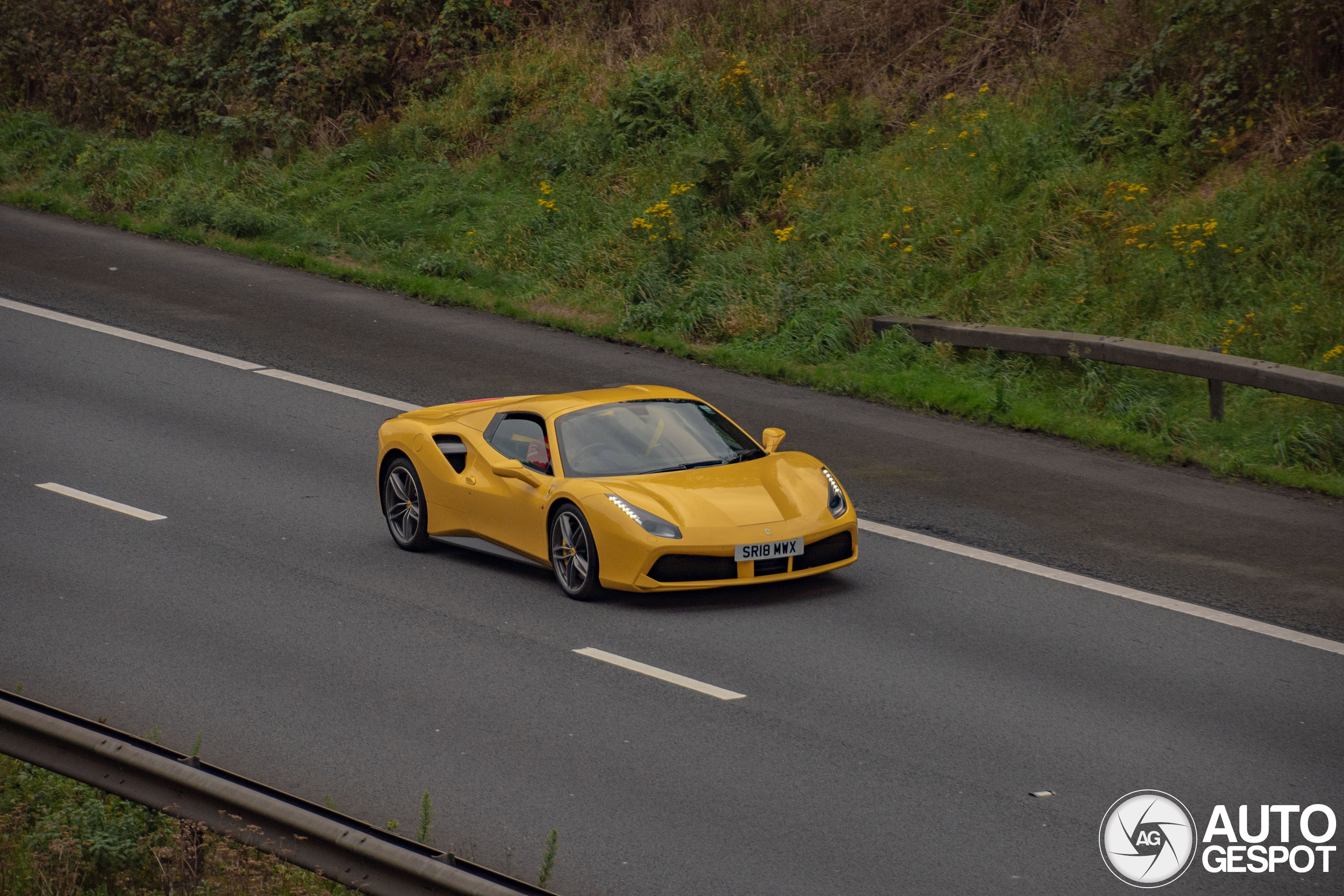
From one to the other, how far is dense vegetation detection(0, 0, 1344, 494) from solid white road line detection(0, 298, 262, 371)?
3449mm

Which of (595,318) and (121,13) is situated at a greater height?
(121,13)

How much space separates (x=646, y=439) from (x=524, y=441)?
2.93 feet

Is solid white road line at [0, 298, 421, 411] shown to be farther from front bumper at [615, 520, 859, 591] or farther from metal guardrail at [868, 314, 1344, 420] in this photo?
front bumper at [615, 520, 859, 591]

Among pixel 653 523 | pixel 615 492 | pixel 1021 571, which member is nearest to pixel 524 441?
pixel 615 492

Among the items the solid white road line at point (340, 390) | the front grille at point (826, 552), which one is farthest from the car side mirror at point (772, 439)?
the solid white road line at point (340, 390)

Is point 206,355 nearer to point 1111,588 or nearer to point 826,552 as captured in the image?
point 826,552

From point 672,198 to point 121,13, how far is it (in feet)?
48.4

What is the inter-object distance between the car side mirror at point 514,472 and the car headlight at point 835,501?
191 centimetres

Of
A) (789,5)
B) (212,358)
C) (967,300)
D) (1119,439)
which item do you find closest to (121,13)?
(789,5)

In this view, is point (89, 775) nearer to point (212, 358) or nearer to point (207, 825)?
point (207, 825)

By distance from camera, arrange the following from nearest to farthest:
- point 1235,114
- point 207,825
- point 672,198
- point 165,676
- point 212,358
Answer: point 207,825, point 165,676, point 212,358, point 1235,114, point 672,198

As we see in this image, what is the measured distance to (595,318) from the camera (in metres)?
18.6

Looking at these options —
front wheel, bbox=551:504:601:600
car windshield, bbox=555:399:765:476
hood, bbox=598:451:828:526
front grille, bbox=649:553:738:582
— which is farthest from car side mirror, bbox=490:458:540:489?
front grille, bbox=649:553:738:582

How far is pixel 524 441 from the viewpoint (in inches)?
424
